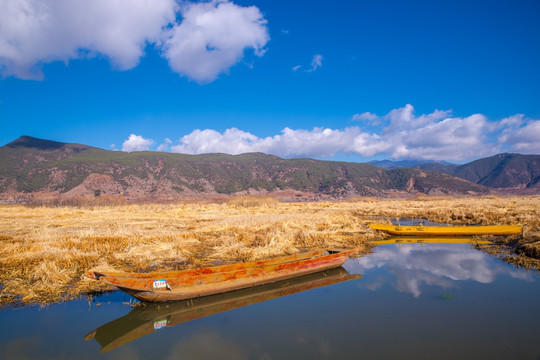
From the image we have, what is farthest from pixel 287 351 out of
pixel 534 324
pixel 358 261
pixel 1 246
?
pixel 1 246

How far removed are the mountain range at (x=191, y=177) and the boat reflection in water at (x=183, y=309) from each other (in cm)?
9007

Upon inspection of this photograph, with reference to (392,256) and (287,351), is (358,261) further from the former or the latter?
(287,351)

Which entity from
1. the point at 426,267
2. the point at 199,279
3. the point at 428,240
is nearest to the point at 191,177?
the point at 428,240

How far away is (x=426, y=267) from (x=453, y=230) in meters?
8.85

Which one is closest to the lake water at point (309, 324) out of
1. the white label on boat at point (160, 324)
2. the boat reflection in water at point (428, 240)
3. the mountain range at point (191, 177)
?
the white label on boat at point (160, 324)

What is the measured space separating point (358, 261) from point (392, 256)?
7.74ft

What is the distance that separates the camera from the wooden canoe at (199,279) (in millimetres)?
8617

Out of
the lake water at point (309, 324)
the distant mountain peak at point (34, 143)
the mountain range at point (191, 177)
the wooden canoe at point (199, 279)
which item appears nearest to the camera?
the lake water at point (309, 324)

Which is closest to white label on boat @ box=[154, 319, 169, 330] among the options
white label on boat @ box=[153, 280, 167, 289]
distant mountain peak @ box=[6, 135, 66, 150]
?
white label on boat @ box=[153, 280, 167, 289]

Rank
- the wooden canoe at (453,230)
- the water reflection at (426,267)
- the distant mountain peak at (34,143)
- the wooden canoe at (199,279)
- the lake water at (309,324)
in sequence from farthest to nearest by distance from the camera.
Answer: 1. the distant mountain peak at (34,143)
2. the wooden canoe at (453,230)
3. the water reflection at (426,267)
4. the wooden canoe at (199,279)
5. the lake water at (309,324)

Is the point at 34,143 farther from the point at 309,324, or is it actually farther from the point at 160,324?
the point at 309,324

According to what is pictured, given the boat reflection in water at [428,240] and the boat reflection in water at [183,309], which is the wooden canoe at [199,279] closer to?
the boat reflection in water at [183,309]

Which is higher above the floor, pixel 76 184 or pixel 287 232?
pixel 76 184

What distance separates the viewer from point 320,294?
417 inches
